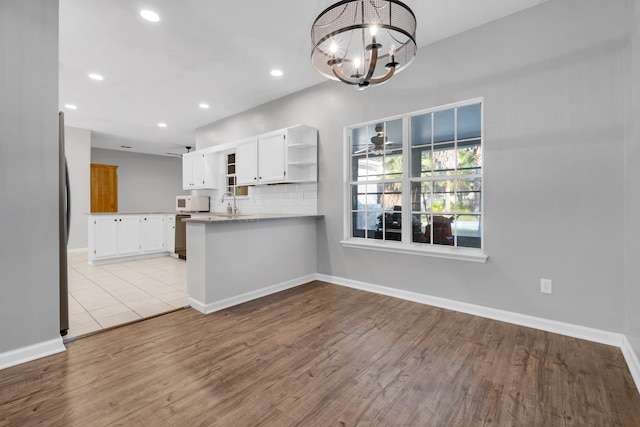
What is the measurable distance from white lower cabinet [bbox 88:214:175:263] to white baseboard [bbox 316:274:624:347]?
4593mm

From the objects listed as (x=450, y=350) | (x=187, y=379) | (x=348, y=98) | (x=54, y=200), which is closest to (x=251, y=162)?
(x=348, y=98)

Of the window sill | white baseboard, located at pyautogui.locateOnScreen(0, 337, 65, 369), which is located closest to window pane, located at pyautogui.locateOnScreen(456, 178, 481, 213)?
the window sill

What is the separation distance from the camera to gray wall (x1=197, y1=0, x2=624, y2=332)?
2340 mm

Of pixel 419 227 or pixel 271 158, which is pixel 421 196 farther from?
pixel 271 158

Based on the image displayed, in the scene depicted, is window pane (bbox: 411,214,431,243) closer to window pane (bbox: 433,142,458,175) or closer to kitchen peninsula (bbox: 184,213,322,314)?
window pane (bbox: 433,142,458,175)

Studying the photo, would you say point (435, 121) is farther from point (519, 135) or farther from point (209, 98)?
point (209, 98)

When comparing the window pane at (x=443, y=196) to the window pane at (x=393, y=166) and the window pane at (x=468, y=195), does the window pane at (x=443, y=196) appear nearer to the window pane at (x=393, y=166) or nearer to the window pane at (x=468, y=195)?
the window pane at (x=468, y=195)

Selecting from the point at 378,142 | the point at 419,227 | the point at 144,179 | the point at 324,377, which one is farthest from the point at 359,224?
the point at 144,179

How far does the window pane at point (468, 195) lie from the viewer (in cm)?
307

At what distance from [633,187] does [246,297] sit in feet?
→ 11.3

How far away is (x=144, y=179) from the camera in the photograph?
9438 millimetres

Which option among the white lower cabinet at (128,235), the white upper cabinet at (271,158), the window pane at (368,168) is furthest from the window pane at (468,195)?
the white lower cabinet at (128,235)

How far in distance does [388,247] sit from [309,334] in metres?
1.47

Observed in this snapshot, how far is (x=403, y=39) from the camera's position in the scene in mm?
2287
